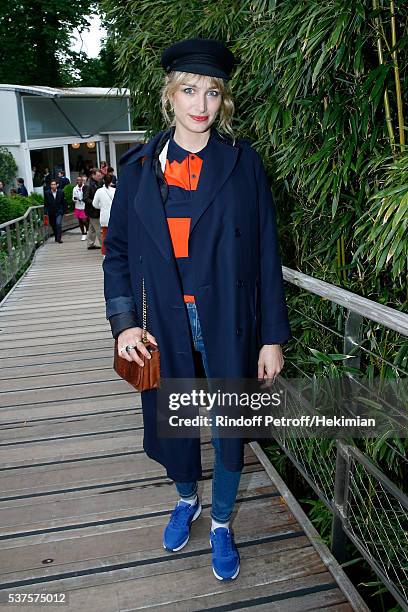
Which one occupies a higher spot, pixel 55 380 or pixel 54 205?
pixel 54 205

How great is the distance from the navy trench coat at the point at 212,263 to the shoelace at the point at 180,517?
0.41 m

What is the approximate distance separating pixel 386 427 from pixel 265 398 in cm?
52

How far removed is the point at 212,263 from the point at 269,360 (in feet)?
1.31

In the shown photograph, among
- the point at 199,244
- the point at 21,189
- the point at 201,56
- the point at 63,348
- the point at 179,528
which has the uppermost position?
the point at 201,56

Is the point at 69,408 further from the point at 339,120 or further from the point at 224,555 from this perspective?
the point at 339,120

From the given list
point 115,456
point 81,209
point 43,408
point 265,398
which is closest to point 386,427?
point 265,398

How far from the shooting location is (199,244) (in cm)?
174

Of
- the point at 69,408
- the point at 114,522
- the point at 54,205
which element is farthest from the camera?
the point at 54,205

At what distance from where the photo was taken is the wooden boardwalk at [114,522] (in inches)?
76.7

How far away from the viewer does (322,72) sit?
208 centimetres

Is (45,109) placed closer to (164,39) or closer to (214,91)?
(164,39)

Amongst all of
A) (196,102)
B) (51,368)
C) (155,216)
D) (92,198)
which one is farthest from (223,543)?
(92,198)

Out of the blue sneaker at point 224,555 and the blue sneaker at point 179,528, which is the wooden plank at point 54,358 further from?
the blue sneaker at point 224,555

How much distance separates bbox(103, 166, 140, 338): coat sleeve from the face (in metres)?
0.28
